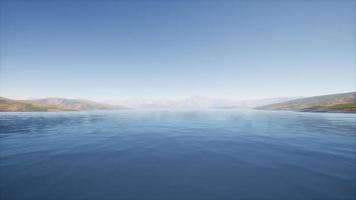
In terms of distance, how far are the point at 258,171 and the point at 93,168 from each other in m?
11.4

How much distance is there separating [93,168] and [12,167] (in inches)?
225

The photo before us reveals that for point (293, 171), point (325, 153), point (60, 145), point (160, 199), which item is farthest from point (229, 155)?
point (60, 145)

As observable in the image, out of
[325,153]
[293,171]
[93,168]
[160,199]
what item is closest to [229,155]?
[293,171]

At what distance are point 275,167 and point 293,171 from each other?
99cm

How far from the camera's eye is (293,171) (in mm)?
9070

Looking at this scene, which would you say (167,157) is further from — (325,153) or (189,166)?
(325,153)

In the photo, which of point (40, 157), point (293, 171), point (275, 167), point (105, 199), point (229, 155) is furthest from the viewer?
point (229, 155)

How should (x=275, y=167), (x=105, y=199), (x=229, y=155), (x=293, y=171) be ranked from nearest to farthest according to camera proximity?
(x=105, y=199) → (x=293, y=171) → (x=275, y=167) → (x=229, y=155)

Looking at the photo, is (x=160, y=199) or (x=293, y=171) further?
(x=293, y=171)

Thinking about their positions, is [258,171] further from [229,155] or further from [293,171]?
[229,155]

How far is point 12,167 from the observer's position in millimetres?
9523

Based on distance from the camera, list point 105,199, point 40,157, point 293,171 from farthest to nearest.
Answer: point 40,157 < point 293,171 < point 105,199

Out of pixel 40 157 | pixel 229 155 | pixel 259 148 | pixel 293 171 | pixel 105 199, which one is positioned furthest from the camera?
pixel 259 148

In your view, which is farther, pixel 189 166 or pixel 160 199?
pixel 189 166
